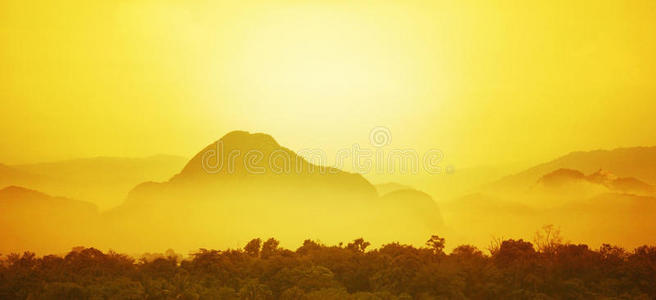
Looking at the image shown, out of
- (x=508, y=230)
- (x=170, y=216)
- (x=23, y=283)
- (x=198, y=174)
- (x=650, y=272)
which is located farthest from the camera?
(x=198, y=174)

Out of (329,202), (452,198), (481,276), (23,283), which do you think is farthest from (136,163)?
(481,276)

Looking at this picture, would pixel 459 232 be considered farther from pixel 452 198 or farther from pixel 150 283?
pixel 150 283

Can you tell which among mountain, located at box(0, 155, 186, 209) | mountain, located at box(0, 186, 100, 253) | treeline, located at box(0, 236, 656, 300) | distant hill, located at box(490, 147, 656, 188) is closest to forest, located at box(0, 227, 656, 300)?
treeline, located at box(0, 236, 656, 300)

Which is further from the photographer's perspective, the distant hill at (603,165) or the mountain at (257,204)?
the distant hill at (603,165)

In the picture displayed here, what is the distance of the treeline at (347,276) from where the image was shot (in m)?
43.1

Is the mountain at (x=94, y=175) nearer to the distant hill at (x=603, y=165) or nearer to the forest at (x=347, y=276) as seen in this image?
the forest at (x=347, y=276)

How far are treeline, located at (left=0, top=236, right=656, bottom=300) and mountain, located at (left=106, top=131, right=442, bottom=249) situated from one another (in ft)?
270

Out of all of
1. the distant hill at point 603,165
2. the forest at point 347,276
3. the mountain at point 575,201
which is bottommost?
the forest at point 347,276

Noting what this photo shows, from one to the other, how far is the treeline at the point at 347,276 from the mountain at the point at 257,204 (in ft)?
270

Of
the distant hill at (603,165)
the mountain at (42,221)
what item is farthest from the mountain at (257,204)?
Result: the distant hill at (603,165)

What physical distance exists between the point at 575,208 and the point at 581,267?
9814 centimetres

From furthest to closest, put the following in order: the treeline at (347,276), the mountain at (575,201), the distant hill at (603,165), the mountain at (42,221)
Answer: the distant hill at (603,165)
the mountain at (575,201)
the mountain at (42,221)
the treeline at (347,276)

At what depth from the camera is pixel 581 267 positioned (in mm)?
49812

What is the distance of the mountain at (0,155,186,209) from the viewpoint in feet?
423
